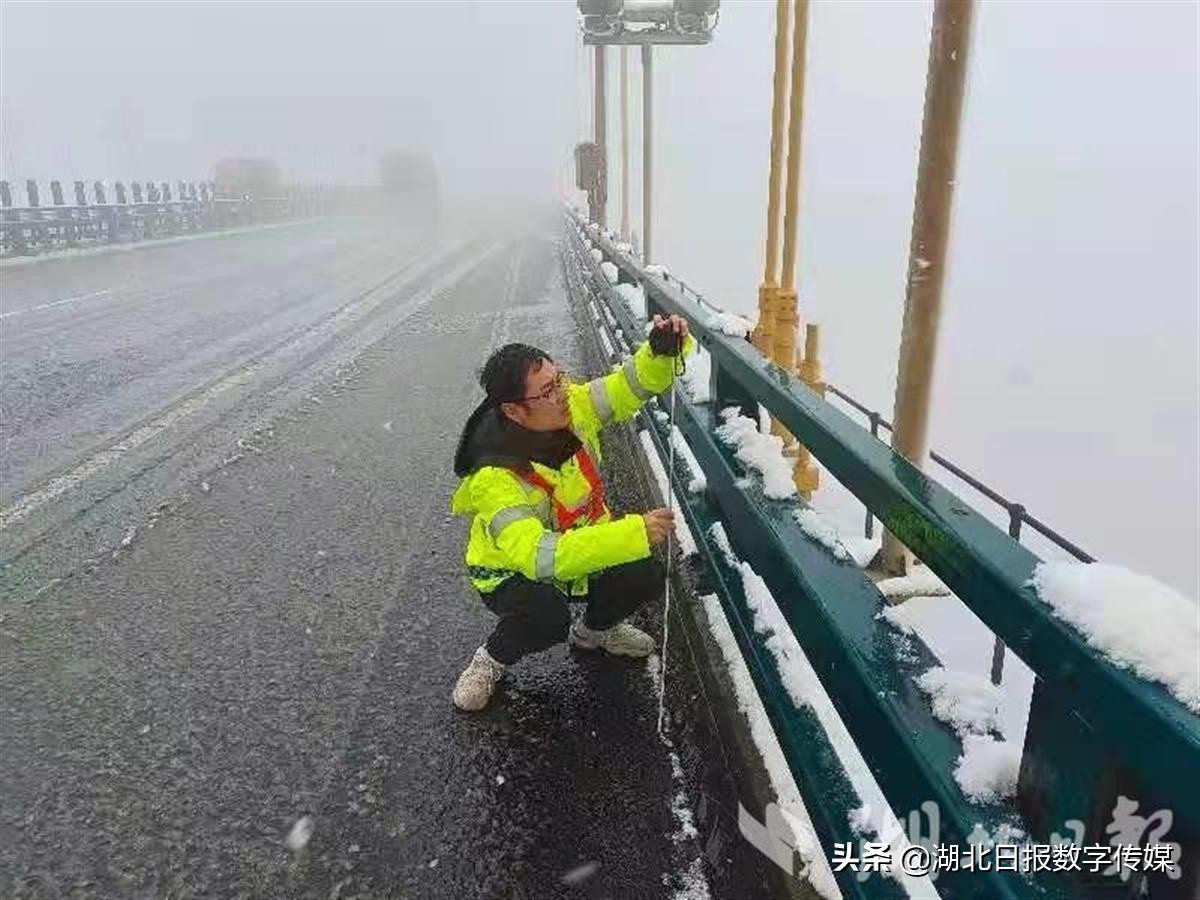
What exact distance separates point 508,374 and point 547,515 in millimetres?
491

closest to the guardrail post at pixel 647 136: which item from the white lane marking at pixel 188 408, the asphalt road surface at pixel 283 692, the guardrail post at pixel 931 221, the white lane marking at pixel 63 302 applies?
the white lane marking at pixel 188 408

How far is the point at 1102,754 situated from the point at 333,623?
2.98 m

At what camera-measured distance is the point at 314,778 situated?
2570mm

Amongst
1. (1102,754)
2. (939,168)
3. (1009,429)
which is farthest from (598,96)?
(1009,429)

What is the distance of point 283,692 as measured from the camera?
3.02m

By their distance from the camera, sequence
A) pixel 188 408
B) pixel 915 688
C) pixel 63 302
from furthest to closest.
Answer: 1. pixel 63 302
2. pixel 188 408
3. pixel 915 688

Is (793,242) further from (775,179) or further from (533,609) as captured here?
(533,609)

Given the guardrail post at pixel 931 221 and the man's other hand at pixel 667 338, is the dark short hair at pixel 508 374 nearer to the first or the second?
the man's other hand at pixel 667 338

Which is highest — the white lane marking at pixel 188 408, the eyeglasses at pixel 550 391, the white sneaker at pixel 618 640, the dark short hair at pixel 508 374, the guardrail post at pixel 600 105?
the guardrail post at pixel 600 105

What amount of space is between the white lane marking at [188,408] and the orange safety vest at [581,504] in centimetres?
330

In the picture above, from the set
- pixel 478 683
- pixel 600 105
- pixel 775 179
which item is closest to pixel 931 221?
pixel 478 683

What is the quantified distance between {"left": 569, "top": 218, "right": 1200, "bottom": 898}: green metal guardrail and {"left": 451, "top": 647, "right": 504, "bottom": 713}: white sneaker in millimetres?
812

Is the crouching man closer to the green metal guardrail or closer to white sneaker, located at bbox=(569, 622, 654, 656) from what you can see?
white sneaker, located at bbox=(569, 622, 654, 656)

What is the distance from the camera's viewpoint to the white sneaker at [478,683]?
289 cm
